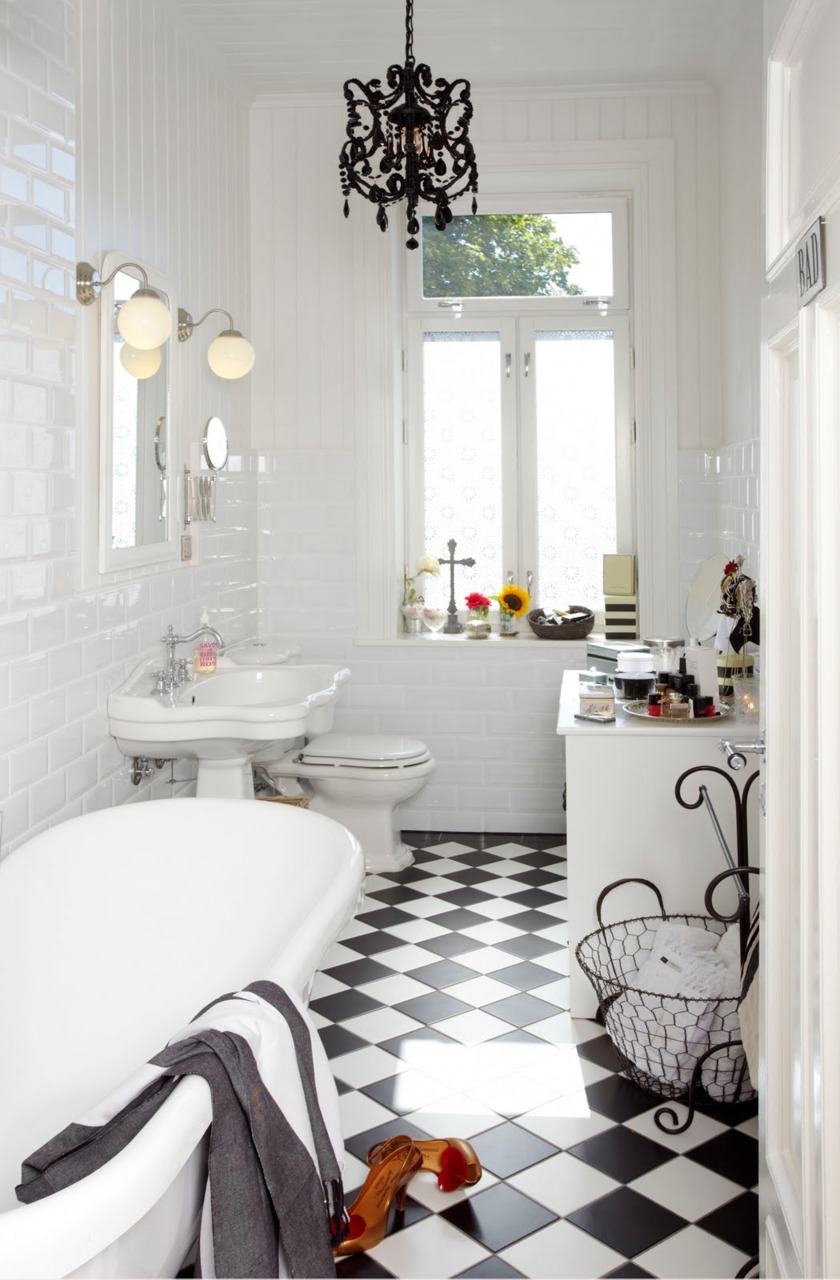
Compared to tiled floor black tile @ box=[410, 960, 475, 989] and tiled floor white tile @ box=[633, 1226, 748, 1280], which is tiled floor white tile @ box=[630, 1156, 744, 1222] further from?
tiled floor black tile @ box=[410, 960, 475, 989]

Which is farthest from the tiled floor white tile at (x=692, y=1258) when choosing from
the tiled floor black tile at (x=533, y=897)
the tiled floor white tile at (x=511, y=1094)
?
the tiled floor black tile at (x=533, y=897)

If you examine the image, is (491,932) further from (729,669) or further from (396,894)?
(729,669)

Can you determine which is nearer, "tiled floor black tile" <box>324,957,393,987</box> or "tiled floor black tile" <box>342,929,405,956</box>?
"tiled floor black tile" <box>324,957,393,987</box>

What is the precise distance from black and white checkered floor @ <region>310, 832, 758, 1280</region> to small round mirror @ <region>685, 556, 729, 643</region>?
1.22 m

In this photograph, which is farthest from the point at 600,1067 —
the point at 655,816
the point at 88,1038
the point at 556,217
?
the point at 556,217

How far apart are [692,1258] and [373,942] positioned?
1.87 m

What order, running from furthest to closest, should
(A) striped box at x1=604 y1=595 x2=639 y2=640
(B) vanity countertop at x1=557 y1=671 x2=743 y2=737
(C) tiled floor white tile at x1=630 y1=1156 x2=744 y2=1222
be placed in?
(A) striped box at x1=604 y1=595 x2=639 y2=640
(B) vanity countertop at x1=557 y1=671 x2=743 y2=737
(C) tiled floor white tile at x1=630 y1=1156 x2=744 y2=1222

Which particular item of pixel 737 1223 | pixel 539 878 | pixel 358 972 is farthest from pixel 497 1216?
pixel 539 878

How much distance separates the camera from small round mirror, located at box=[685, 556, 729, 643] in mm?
4375

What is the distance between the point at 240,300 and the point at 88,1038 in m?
3.54

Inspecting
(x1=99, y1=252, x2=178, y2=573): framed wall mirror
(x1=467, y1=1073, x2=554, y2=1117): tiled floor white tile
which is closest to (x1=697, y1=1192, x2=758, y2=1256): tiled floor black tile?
(x1=467, y1=1073, x2=554, y2=1117): tiled floor white tile

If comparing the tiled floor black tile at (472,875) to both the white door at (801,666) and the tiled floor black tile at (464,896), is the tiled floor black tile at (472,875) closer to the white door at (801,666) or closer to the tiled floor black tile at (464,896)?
the tiled floor black tile at (464,896)

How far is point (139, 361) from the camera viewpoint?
3656 mm

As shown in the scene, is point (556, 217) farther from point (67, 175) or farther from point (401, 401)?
point (67, 175)
